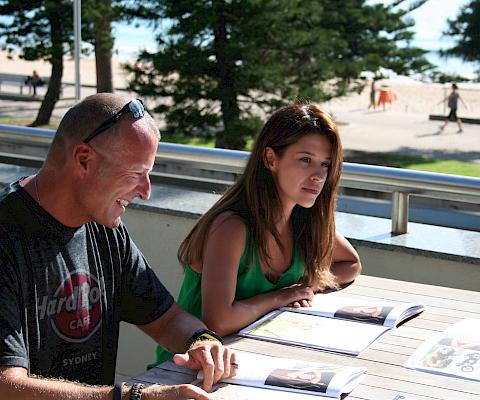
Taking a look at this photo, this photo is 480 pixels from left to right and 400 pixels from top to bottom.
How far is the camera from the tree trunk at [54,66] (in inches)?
863

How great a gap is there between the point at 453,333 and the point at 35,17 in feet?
67.1

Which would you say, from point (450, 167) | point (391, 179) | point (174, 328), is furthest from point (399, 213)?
point (450, 167)

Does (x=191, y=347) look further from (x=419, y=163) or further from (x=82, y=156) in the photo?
(x=419, y=163)

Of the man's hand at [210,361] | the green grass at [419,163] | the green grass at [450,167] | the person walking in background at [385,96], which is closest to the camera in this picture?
the man's hand at [210,361]

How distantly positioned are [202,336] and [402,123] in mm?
27703

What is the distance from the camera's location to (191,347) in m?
2.56

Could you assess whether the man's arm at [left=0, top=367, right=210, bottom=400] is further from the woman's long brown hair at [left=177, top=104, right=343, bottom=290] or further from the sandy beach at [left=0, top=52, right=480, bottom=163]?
the sandy beach at [left=0, top=52, right=480, bottom=163]

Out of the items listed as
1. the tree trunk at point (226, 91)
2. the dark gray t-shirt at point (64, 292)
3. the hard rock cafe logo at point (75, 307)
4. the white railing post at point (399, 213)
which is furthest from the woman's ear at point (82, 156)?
the tree trunk at point (226, 91)

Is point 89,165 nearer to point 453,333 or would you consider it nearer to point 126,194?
point 126,194

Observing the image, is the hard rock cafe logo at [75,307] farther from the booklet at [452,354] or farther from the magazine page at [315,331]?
the booklet at [452,354]

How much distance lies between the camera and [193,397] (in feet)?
7.23

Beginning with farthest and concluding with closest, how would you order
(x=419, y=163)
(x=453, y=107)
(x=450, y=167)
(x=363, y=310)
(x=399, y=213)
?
(x=453, y=107)
(x=419, y=163)
(x=450, y=167)
(x=399, y=213)
(x=363, y=310)

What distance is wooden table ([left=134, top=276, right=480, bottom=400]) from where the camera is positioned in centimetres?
236

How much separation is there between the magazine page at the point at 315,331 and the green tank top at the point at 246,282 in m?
0.15
